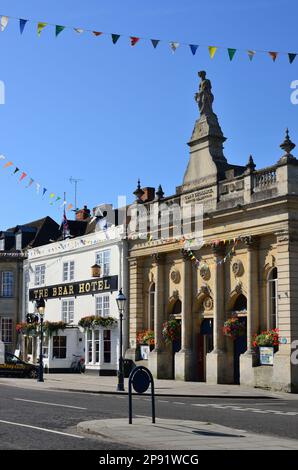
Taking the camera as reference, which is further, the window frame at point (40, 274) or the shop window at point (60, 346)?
the window frame at point (40, 274)

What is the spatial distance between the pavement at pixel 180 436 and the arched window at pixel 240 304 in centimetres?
1883

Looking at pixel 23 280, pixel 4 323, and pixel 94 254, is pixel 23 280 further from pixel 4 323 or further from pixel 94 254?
pixel 94 254

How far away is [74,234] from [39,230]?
4672 millimetres

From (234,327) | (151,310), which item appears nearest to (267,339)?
(234,327)

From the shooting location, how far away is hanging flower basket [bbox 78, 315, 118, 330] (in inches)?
1681

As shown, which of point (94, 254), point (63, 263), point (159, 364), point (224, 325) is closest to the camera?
point (224, 325)

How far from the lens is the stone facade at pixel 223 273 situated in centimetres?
3173

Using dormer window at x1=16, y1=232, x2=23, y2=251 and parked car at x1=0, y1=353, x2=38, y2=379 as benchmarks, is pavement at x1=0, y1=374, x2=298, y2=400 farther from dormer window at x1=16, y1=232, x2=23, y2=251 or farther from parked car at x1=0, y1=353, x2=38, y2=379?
dormer window at x1=16, y1=232, x2=23, y2=251

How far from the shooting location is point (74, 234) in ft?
179

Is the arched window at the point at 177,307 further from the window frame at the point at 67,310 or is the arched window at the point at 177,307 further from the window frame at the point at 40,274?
the window frame at the point at 40,274

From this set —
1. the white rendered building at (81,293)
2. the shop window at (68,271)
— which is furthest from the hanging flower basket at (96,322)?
the shop window at (68,271)

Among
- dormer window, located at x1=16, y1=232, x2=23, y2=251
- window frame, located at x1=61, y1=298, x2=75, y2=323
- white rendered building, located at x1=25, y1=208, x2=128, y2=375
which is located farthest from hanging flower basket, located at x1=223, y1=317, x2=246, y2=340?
dormer window, located at x1=16, y1=232, x2=23, y2=251

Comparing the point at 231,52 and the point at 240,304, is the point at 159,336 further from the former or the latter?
the point at 231,52
